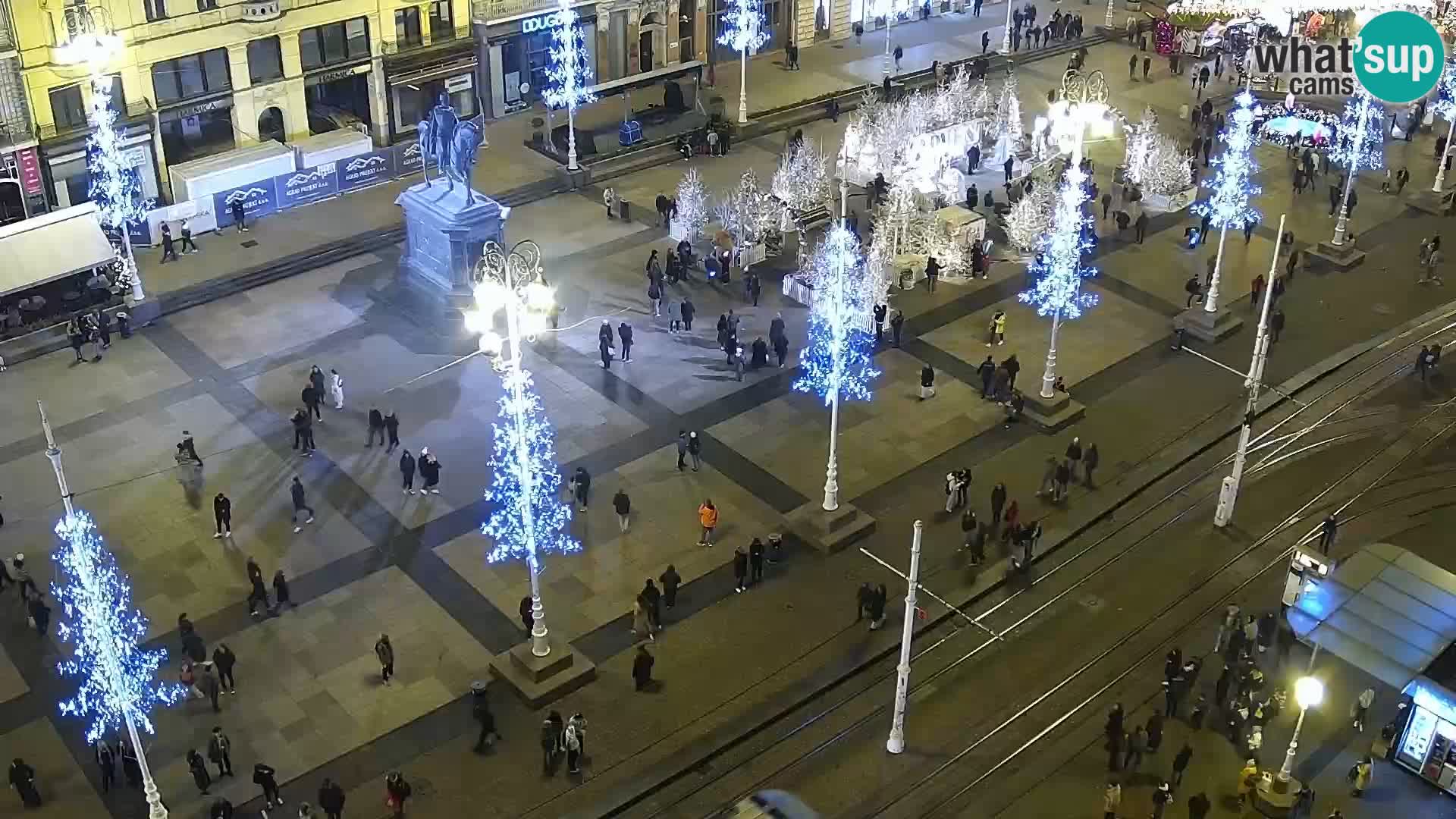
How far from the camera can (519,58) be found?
5700cm

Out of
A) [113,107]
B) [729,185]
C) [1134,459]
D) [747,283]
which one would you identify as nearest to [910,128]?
[729,185]

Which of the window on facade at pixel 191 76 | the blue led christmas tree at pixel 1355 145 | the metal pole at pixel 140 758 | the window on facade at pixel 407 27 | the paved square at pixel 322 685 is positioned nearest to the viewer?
the metal pole at pixel 140 758

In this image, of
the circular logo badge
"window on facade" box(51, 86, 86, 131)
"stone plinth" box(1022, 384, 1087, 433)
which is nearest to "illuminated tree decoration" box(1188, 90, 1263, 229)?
"stone plinth" box(1022, 384, 1087, 433)

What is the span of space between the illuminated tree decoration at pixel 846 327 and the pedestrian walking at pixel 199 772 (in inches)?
718

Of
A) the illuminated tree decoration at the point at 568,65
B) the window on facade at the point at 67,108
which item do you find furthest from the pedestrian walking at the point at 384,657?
the illuminated tree decoration at the point at 568,65

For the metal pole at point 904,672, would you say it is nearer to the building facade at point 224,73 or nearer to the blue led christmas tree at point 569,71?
the blue led christmas tree at point 569,71

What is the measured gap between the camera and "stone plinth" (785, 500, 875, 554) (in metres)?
33.7

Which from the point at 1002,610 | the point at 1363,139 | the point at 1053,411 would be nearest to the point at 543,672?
the point at 1002,610

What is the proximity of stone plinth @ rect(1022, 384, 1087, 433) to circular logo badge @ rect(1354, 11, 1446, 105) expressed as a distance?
37.3 ft

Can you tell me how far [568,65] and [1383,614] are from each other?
115 feet

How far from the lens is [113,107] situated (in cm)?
4612

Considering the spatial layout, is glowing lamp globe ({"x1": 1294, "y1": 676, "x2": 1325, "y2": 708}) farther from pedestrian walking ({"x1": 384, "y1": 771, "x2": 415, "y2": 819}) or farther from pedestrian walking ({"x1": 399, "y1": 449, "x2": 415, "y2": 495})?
pedestrian walking ({"x1": 399, "y1": 449, "x2": 415, "y2": 495})

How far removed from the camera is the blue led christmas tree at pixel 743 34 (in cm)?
5819

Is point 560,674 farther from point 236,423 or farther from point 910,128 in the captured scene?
point 910,128
